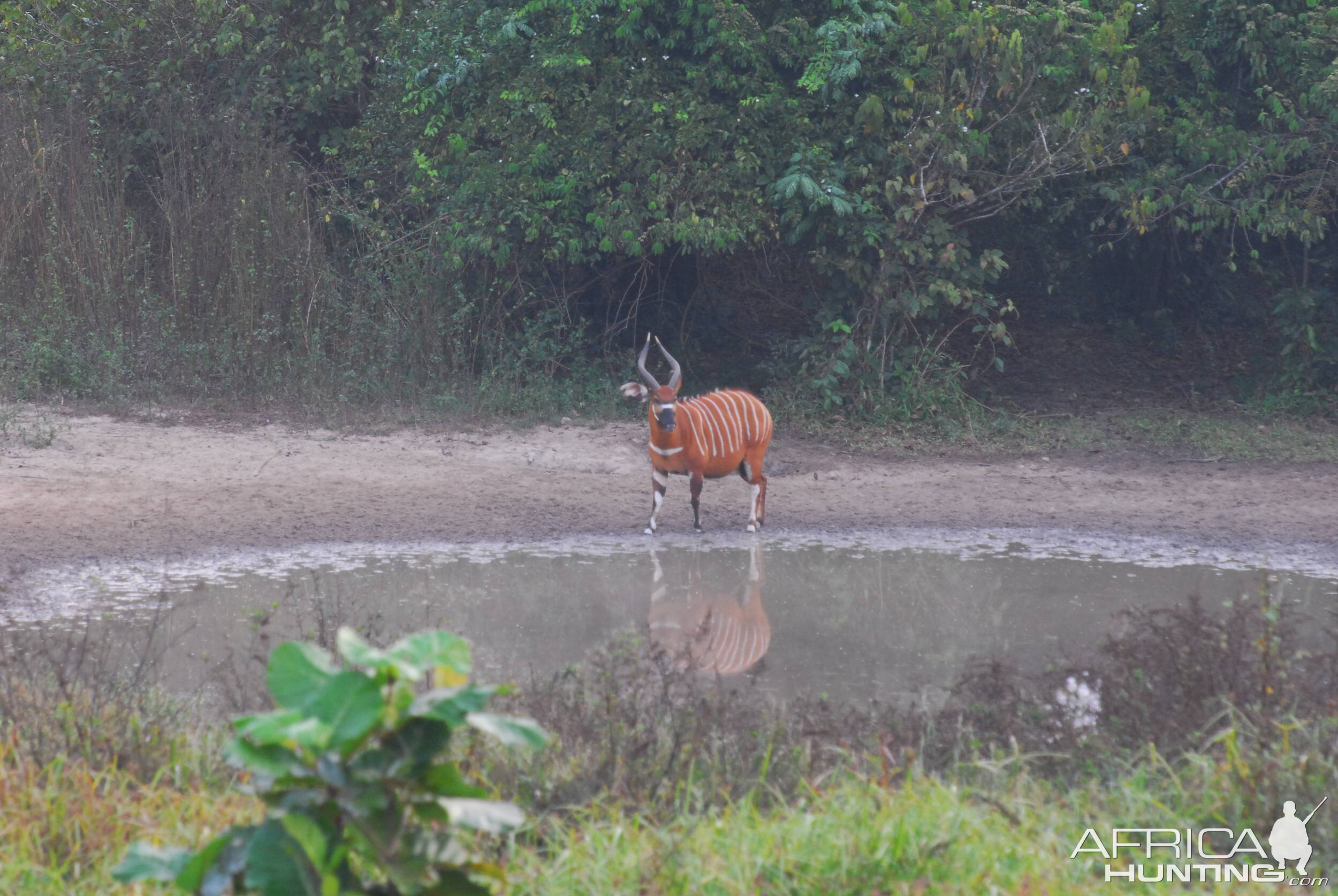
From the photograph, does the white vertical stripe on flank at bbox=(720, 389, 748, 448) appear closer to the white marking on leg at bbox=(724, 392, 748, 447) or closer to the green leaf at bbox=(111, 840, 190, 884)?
the white marking on leg at bbox=(724, 392, 748, 447)

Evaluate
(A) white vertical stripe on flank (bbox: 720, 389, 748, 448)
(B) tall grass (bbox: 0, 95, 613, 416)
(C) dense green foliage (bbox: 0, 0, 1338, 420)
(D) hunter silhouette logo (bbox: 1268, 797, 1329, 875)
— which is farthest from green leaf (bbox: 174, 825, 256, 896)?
(B) tall grass (bbox: 0, 95, 613, 416)

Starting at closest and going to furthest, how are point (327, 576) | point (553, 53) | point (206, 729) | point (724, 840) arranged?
1. point (724, 840)
2. point (206, 729)
3. point (327, 576)
4. point (553, 53)

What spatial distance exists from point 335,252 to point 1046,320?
868 centimetres

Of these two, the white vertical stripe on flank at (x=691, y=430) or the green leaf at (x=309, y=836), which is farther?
the white vertical stripe on flank at (x=691, y=430)

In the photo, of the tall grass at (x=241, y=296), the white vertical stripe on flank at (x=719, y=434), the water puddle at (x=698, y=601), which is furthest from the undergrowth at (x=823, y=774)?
the tall grass at (x=241, y=296)

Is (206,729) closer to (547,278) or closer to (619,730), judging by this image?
(619,730)

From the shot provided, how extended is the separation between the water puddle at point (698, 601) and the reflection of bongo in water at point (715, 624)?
2 centimetres

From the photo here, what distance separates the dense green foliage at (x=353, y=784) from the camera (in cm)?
254

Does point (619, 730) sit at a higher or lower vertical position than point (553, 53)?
lower

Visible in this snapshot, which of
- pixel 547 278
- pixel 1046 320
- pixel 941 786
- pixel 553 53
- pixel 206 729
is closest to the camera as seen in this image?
pixel 941 786

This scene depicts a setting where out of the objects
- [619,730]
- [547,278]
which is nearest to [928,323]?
[547,278]

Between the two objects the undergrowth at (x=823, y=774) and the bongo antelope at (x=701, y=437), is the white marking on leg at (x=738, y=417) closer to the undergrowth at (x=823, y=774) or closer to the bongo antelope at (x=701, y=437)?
Result: the bongo antelope at (x=701, y=437)

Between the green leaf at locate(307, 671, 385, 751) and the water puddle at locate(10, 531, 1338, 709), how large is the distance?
7.94ft

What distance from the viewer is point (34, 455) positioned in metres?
10.2
